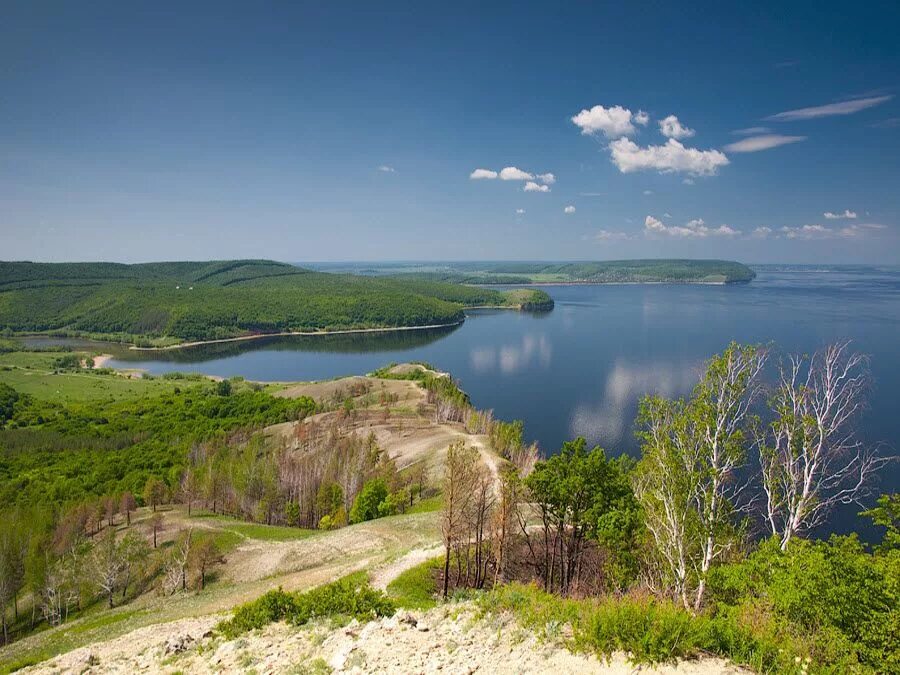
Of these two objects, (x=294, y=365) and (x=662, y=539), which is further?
(x=294, y=365)

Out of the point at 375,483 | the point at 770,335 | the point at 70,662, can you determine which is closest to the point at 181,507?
the point at 375,483

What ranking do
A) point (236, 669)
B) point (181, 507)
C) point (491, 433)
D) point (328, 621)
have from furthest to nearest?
point (491, 433) → point (181, 507) → point (328, 621) → point (236, 669)

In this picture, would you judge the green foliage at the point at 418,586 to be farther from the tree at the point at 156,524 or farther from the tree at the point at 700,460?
the tree at the point at 156,524

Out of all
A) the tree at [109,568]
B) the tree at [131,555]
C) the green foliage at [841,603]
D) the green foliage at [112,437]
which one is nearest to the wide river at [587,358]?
the green foliage at [112,437]

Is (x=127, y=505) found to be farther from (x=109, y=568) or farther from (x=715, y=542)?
(x=715, y=542)

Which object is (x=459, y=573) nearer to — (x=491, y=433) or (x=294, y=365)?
(x=491, y=433)

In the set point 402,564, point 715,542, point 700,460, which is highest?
point 700,460

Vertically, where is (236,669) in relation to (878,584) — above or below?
below

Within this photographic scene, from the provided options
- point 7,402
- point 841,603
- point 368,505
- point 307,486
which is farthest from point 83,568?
point 7,402
